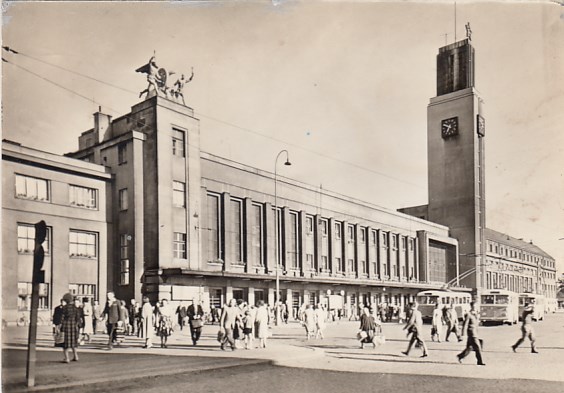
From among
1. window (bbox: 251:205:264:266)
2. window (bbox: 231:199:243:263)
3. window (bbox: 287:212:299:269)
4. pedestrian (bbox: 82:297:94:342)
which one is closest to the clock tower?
window (bbox: 287:212:299:269)

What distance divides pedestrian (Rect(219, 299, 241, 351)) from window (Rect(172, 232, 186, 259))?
1412 cm

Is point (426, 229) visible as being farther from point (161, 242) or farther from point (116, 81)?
point (116, 81)

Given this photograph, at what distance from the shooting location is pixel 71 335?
503 inches

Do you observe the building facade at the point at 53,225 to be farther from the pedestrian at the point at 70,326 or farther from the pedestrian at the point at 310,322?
the pedestrian at the point at 310,322

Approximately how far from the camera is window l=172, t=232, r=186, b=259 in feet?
101

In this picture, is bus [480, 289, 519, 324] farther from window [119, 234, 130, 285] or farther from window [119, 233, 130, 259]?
window [119, 233, 130, 259]

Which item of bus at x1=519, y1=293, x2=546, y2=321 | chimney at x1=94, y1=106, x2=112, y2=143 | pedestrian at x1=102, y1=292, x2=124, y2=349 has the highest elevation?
chimney at x1=94, y1=106, x2=112, y2=143

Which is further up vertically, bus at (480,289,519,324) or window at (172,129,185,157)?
window at (172,129,185,157)

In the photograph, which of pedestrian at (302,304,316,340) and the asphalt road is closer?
the asphalt road

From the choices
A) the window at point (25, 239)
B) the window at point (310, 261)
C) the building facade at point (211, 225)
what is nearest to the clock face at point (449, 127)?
the building facade at point (211, 225)

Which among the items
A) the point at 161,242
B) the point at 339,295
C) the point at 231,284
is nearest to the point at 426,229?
the point at 339,295

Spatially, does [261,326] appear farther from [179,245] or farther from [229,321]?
[179,245]

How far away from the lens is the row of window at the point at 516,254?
277 feet

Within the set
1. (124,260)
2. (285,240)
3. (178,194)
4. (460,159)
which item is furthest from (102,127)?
(460,159)
